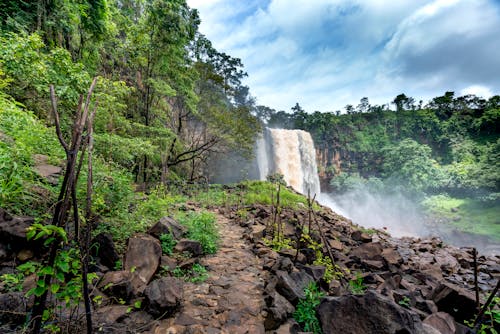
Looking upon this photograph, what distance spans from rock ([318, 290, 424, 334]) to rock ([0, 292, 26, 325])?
2713 millimetres

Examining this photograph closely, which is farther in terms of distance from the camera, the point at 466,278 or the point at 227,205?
the point at 227,205

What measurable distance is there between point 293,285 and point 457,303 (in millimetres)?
2330

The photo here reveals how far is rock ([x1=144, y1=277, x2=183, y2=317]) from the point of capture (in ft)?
7.45

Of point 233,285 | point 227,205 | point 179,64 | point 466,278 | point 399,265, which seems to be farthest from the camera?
point 179,64

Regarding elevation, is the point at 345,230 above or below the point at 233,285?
below

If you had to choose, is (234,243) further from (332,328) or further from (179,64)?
(179,64)

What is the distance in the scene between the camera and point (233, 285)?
3.26 meters

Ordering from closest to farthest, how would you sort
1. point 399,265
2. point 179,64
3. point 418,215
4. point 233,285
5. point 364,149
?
1. point 233,285
2. point 399,265
3. point 179,64
4. point 418,215
5. point 364,149

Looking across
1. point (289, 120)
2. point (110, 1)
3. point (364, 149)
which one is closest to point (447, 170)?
point (364, 149)

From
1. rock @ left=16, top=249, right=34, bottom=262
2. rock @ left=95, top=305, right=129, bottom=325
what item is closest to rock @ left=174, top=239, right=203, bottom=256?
rock @ left=95, top=305, right=129, bottom=325

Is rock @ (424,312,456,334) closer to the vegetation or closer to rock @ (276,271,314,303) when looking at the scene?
rock @ (276,271,314,303)

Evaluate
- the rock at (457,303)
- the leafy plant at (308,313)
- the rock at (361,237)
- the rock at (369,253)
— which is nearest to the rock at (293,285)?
the leafy plant at (308,313)

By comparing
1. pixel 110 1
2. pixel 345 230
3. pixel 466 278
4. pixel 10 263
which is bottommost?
pixel 466 278

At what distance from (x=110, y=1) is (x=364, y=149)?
35.7 meters
